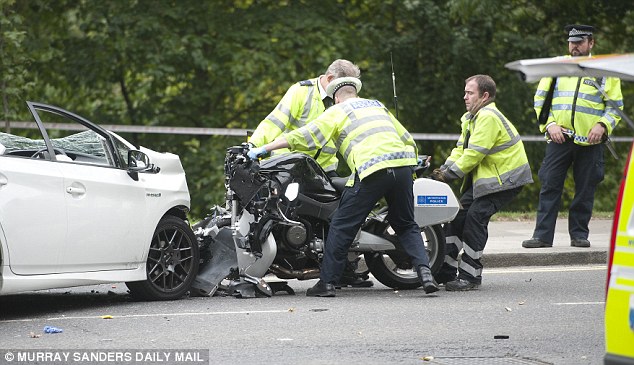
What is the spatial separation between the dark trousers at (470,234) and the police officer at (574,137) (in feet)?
6.47

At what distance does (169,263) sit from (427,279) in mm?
1999

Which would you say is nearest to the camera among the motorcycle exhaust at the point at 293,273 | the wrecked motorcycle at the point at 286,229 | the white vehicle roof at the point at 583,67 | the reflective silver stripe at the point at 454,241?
the white vehicle roof at the point at 583,67

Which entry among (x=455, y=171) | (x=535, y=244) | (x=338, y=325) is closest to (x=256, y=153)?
(x=338, y=325)

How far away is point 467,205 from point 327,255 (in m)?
1.59

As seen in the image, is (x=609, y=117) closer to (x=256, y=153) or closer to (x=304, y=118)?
(x=304, y=118)

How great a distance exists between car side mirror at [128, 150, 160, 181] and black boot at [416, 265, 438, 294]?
2.19m

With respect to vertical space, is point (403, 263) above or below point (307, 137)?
below

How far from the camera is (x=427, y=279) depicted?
32.2ft

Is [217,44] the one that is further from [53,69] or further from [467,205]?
[467,205]

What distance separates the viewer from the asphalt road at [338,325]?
737cm

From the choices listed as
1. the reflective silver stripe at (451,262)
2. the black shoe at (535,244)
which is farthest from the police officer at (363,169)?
the black shoe at (535,244)

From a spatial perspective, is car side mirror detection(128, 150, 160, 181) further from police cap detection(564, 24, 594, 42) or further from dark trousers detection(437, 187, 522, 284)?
police cap detection(564, 24, 594, 42)

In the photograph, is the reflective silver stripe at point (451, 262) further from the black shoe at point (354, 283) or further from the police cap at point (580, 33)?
the police cap at point (580, 33)

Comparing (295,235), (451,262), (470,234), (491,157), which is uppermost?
(491,157)
